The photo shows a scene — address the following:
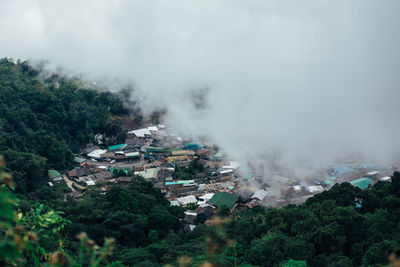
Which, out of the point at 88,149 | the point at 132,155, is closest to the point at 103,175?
the point at 132,155

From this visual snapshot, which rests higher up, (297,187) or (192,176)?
(192,176)

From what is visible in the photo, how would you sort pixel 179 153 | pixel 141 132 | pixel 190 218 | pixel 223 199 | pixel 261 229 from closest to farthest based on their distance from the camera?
pixel 261 229 < pixel 190 218 < pixel 223 199 < pixel 179 153 < pixel 141 132

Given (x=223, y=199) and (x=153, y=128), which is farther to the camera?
(x=153, y=128)

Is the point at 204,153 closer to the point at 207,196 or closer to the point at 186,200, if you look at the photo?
the point at 207,196

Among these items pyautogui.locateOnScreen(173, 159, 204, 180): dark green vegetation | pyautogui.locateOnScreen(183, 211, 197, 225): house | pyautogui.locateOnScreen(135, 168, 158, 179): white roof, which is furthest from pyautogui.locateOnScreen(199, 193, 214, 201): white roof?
pyautogui.locateOnScreen(135, 168, 158, 179): white roof

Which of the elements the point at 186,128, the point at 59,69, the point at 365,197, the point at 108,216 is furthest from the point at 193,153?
the point at 59,69

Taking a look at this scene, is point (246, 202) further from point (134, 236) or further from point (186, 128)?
point (186, 128)

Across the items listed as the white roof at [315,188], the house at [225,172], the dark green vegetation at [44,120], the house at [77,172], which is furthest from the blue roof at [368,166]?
the dark green vegetation at [44,120]

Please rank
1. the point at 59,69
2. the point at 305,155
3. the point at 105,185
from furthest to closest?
1. the point at 59,69
2. the point at 305,155
3. the point at 105,185
